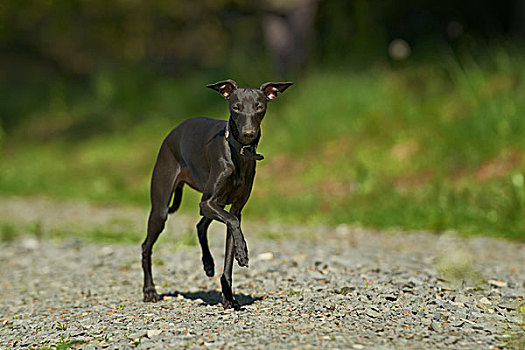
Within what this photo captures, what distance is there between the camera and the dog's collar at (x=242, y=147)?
15.0 feet

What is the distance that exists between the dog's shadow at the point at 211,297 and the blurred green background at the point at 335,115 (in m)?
3.96

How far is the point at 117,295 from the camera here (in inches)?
231

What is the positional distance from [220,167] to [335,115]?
27.0 feet

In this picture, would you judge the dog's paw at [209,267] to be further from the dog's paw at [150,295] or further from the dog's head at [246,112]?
the dog's head at [246,112]

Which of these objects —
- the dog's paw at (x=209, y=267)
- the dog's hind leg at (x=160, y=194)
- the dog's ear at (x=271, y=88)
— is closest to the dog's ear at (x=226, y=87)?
the dog's ear at (x=271, y=88)

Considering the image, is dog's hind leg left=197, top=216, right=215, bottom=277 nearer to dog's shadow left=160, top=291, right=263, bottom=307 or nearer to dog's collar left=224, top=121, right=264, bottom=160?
dog's shadow left=160, top=291, right=263, bottom=307

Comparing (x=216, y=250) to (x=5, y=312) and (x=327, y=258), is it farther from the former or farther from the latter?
(x=5, y=312)

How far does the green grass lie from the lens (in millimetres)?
9391

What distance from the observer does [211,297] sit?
5.61 m

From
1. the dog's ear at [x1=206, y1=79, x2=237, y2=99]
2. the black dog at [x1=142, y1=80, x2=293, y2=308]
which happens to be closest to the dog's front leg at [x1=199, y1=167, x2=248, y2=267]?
the black dog at [x1=142, y1=80, x2=293, y2=308]

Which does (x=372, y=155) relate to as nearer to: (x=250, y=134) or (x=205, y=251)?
(x=205, y=251)

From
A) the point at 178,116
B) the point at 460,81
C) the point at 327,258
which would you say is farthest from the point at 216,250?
the point at 178,116

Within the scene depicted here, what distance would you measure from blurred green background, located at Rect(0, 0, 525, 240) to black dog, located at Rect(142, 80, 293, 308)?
442cm

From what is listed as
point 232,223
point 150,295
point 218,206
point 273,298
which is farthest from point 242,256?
point 150,295
